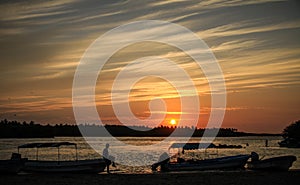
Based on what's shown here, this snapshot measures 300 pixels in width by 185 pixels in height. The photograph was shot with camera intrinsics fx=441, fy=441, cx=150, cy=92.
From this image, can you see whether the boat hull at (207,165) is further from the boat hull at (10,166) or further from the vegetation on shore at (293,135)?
the vegetation on shore at (293,135)

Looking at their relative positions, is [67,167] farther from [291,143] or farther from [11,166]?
[291,143]

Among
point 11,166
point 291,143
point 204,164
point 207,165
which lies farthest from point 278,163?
point 291,143

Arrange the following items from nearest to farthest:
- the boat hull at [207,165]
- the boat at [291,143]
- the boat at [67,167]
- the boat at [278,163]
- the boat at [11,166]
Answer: the boat at [11,166], the boat at [67,167], the boat at [278,163], the boat hull at [207,165], the boat at [291,143]

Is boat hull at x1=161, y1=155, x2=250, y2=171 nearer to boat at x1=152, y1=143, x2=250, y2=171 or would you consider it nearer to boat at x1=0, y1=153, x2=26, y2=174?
boat at x1=152, y1=143, x2=250, y2=171

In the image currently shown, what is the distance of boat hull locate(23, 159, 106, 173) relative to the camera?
39.6m

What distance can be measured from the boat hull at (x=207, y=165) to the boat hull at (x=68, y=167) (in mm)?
7893

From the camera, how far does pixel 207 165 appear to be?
147 ft

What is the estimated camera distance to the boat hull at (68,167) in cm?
3956

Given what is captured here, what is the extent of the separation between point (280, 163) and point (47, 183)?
77.2 feet

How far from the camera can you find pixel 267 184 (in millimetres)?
28297

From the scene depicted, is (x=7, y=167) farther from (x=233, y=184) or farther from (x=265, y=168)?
(x=265, y=168)

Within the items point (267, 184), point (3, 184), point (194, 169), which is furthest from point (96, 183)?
point (194, 169)

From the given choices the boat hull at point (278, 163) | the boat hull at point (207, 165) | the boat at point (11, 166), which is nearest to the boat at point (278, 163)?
the boat hull at point (278, 163)

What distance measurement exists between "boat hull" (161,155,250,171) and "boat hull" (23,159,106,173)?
7.89 m
